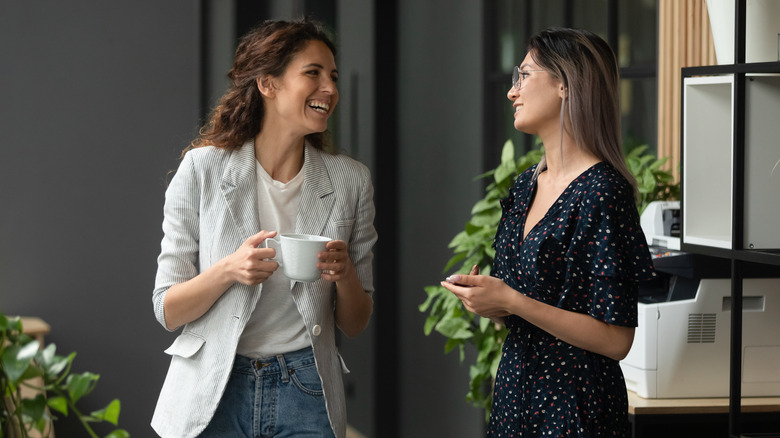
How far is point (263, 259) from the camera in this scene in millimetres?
1526

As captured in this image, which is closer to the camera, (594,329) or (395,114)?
(594,329)

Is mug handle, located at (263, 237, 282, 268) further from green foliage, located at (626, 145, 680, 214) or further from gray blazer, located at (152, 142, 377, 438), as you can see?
green foliage, located at (626, 145, 680, 214)

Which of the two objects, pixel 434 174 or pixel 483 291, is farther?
pixel 434 174

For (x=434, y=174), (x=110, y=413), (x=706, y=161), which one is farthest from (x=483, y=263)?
(x=110, y=413)

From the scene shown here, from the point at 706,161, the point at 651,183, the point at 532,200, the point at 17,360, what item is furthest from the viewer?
the point at 651,183

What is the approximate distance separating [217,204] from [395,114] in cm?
277

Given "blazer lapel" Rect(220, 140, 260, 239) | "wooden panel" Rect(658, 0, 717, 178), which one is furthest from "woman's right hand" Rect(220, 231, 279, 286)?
"wooden panel" Rect(658, 0, 717, 178)

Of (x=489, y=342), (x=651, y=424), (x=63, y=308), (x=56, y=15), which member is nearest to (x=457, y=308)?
(x=489, y=342)

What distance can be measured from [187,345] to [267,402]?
0.20m

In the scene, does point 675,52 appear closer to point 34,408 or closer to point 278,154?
point 278,154

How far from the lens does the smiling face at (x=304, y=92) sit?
1.69m

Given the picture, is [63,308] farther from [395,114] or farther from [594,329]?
[594,329]

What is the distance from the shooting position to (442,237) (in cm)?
399

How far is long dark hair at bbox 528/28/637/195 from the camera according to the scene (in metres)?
1.54
